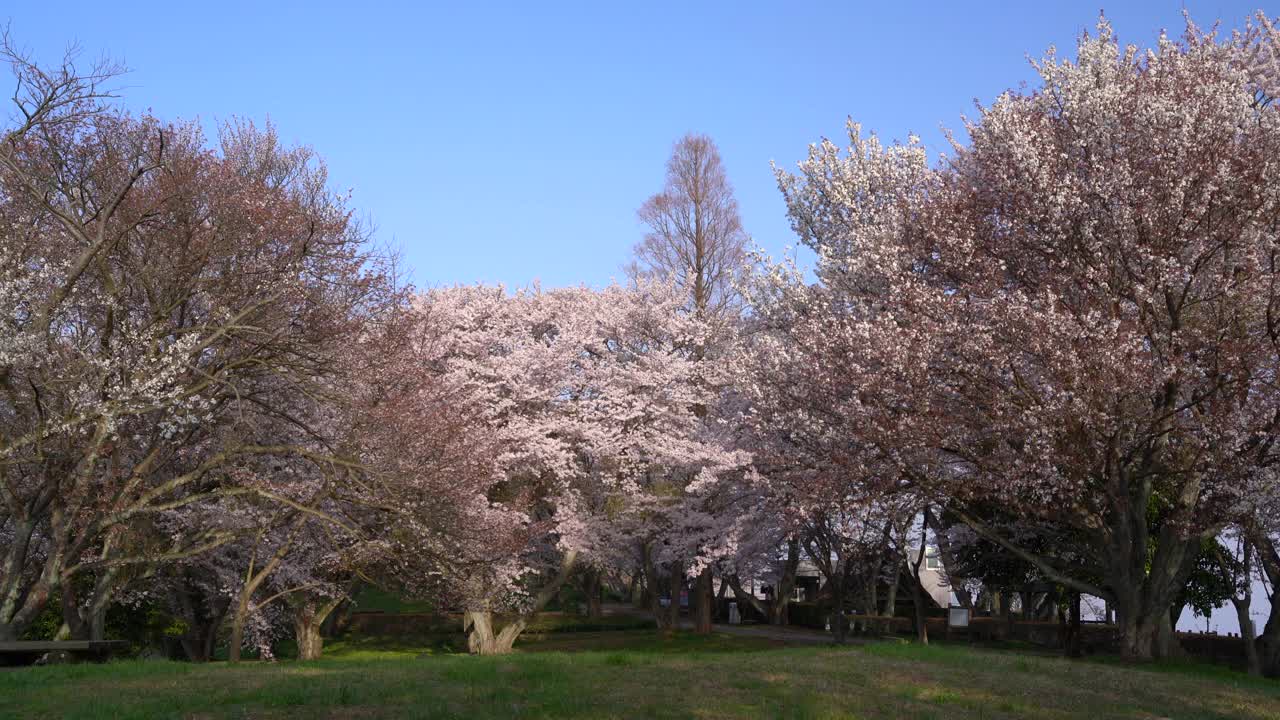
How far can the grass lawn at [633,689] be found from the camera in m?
9.42

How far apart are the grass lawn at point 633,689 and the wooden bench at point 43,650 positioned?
2.62 meters

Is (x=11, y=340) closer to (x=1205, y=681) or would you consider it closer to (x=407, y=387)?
(x=407, y=387)

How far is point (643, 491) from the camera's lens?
39.1 metres

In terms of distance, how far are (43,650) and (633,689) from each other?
10022mm

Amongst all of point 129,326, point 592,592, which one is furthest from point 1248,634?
point 592,592

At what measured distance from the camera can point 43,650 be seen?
15.9 meters

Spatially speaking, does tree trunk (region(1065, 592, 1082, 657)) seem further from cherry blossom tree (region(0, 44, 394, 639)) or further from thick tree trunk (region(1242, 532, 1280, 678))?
cherry blossom tree (region(0, 44, 394, 639))

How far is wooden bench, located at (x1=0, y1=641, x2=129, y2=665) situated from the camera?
607 inches

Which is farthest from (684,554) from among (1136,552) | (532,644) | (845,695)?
(845,695)

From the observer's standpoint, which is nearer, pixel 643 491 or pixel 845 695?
pixel 845 695

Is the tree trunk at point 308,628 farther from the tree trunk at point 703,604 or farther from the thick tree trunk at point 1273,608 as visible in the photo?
the thick tree trunk at point 1273,608

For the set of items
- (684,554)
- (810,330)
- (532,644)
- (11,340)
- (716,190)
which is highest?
(716,190)

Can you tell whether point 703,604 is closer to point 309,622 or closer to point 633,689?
point 309,622

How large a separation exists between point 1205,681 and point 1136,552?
7.43 metres
